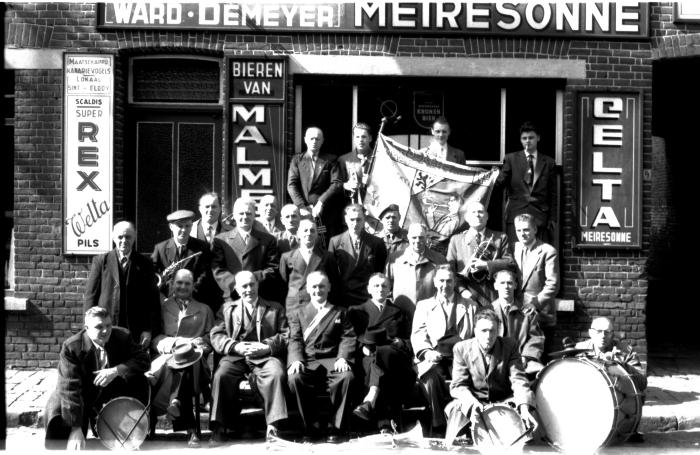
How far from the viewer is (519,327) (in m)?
9.62

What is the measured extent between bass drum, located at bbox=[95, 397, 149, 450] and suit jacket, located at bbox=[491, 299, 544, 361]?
3.35 metres

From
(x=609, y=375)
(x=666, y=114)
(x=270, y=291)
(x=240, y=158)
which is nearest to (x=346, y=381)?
(x=270, y=291)

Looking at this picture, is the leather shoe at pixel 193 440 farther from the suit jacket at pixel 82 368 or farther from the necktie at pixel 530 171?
the necktie at pixel 530 171

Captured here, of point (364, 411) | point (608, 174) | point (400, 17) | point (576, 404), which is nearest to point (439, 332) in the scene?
point (364, 411)

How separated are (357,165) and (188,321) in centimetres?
284

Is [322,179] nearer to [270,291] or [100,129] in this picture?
[270,291]

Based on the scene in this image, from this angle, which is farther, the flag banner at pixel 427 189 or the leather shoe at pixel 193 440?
the flag banner at pixel 427 189

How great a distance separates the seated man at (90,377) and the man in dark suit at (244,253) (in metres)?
1.31

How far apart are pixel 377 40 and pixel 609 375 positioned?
5046 millimetres

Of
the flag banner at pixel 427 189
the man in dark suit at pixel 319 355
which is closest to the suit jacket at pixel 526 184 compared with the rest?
the flag banner at pixel 427 189

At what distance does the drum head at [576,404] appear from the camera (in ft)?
28.6

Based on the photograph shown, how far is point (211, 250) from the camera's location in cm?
1021

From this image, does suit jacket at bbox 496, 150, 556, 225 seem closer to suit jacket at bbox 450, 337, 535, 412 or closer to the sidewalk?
the sidewalk

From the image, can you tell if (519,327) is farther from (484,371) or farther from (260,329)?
(260,329)
